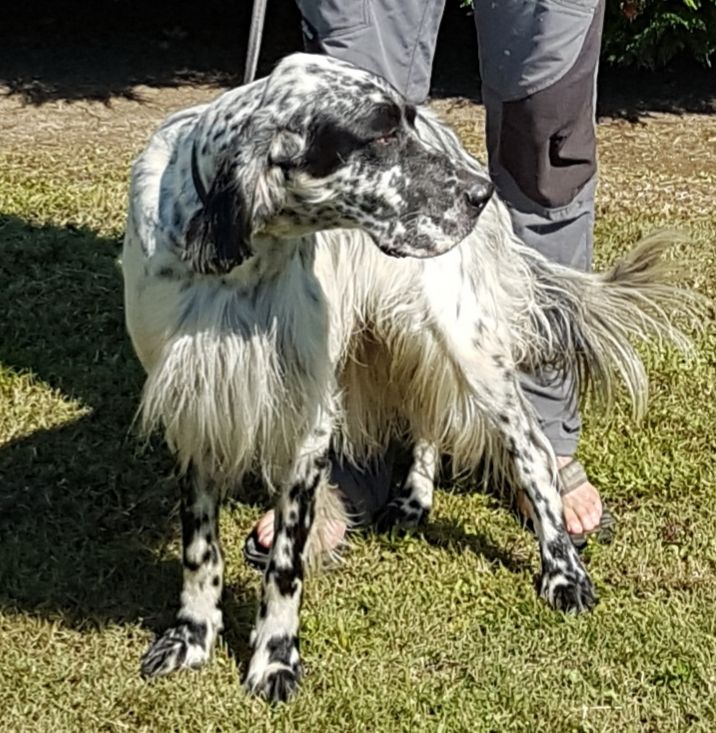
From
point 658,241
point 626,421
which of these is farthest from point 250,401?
point 626,421

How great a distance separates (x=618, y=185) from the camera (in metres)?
7.16

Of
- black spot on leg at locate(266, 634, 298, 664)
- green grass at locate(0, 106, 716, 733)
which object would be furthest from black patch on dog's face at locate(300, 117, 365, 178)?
green grass at locate(0, 106, 716, 733)

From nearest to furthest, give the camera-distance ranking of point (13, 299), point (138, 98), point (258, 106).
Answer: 1. point (258, 106)
2. point (13, 299)
3. point (138, 98)

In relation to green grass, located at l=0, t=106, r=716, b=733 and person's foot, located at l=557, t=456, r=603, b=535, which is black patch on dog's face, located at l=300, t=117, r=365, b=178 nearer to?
green grass, located at l=0, t=106, r=716, b=733

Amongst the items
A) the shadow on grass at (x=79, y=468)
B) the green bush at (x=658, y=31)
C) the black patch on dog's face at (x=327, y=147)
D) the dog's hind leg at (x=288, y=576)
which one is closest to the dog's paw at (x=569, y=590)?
the dog's hind leg at (x=288, y=576)

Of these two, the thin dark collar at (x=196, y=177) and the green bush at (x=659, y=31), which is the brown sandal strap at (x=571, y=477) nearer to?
the thin dark collar at (x=196, y=177)

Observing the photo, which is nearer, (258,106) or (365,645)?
(258,106)

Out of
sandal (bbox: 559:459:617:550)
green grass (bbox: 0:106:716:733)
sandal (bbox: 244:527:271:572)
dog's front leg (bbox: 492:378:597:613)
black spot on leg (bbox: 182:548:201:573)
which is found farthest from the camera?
sandal (bbox: 559:459:617:550)

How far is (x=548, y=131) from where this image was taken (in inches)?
157

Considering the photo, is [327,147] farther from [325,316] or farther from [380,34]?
[380,34]

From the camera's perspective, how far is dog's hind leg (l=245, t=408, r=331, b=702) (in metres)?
3.59

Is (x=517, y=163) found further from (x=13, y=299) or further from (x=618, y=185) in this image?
(x=618, y=185)

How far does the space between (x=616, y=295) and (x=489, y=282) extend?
18.5 inches

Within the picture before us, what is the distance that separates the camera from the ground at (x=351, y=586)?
3527 millimetres
